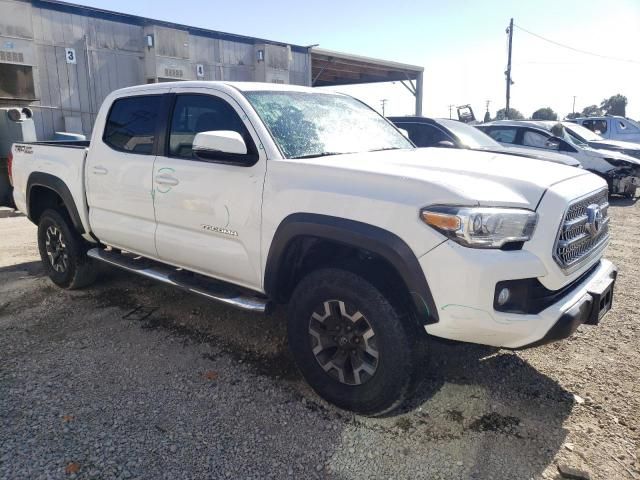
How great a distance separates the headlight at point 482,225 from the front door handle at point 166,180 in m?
2.01

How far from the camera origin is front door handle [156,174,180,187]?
3621mm

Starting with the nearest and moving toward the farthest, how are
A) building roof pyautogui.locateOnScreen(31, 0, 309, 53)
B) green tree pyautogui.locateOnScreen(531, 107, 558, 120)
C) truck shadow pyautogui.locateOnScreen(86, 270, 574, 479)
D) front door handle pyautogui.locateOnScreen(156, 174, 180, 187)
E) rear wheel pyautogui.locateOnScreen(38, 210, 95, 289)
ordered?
truck shadow pyautogui.locateOnScreen(86, 270, 574, 479) → front door handle pyautogui.locateOnScreen(156, 174, 180, 187) → rear wheel pyautogui.locateOnScreen(38, 210, 95, 289) → building roof pyautogui.locateOnScreen(31, 0, 309, 53) → green tree pyautogui.locateOnScreen(531, 107, 558, 120)

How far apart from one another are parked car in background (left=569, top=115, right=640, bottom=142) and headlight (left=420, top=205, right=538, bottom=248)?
50.1 feet

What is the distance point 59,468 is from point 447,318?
2.02 metres

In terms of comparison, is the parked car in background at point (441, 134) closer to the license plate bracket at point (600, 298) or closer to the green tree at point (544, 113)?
the license plate bracket at point (600, 298)

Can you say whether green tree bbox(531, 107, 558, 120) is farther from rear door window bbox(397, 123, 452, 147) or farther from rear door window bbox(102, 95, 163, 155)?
rear door window bbox(102, 95, 163, 155)

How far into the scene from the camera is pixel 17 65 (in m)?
13.2

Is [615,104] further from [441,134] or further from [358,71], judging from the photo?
[441,134]

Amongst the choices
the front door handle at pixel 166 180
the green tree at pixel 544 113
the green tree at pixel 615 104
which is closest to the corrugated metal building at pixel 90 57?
the front door handle at pixel 166 180

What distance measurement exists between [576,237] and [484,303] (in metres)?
0.76

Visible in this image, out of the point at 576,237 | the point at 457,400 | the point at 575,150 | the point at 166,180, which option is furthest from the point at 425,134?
the point at 457,400

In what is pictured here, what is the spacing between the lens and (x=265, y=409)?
117 inches

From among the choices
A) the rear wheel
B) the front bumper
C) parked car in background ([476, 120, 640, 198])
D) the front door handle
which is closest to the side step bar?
the rear wheel

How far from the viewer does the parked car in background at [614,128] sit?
15.4m
